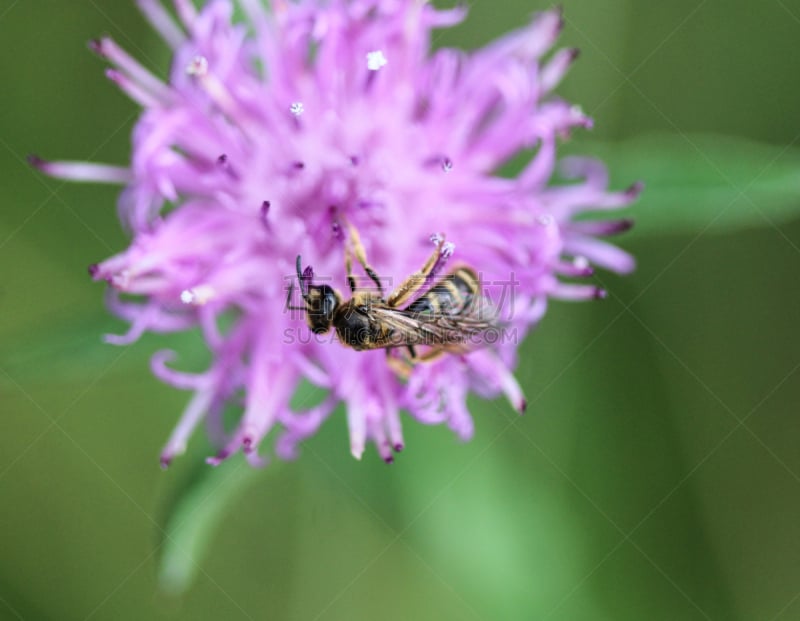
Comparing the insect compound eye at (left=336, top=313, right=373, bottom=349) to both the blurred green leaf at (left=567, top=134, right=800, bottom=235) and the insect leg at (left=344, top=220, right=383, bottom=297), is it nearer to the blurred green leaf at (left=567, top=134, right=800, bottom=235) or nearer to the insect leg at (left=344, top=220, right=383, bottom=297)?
the insect leg at (left=344, top=220, right=383, bottom=297)

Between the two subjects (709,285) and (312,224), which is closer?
(312,224)

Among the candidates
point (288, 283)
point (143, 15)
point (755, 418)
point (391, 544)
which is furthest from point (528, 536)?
point (143, 15)

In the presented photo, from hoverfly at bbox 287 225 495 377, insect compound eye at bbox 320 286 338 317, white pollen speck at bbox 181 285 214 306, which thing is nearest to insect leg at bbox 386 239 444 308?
hoverfly at bbox 287 225 495 377

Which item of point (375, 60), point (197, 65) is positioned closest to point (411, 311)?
point (375, 60)

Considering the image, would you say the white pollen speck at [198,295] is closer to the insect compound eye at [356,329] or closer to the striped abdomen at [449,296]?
the insect compound eye at [356,329]

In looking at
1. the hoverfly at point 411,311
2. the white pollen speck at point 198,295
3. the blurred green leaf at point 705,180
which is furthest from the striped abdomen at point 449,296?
the blurred green leaf at point 705,180

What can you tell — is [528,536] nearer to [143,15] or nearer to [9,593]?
[9,593]
